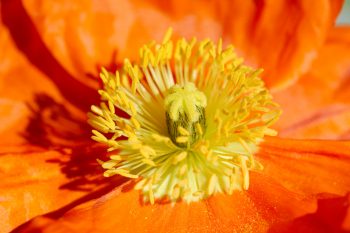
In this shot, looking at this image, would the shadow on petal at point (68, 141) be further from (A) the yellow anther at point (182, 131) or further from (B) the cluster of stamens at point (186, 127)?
(A) the yellow anther at point (182, 131)

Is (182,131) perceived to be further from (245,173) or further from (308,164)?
(308,164)

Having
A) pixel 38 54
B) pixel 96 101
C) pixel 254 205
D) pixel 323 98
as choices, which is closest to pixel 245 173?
pixel 254 205

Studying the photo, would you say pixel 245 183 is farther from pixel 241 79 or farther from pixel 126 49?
pixel 126 49

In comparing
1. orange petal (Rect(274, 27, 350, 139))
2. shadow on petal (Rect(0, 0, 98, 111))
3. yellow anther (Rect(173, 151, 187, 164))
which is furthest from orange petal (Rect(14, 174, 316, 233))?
shadow on petal (Rect(0, 0, 98, 111))

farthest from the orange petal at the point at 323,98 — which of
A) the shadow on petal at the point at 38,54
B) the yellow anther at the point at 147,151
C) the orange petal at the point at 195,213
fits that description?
the shadow on petal at the point at 38,54

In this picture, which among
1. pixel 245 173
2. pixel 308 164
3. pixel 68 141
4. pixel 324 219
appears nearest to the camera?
pixel 324 219
